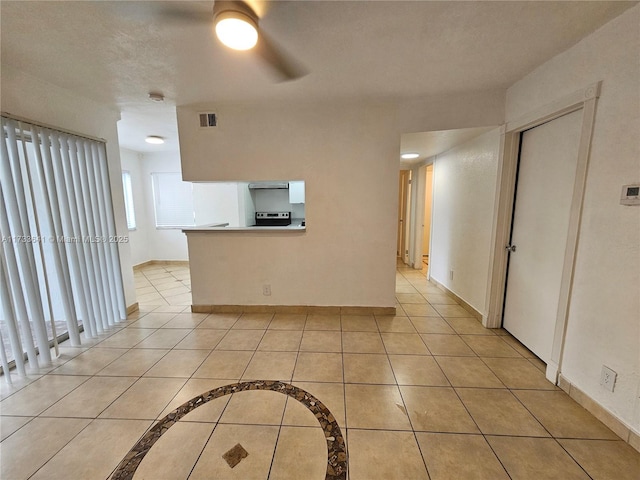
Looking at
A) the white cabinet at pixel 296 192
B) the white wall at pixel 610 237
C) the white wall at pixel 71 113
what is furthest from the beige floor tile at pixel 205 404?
the white cabinet at pixel 296 192

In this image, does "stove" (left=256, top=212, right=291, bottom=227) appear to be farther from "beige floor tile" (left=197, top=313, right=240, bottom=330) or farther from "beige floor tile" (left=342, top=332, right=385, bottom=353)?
"beige floor tile" (left=342, top=332, right=385, bottom=353)

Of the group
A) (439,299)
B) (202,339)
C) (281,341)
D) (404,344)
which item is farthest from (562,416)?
(202,339)

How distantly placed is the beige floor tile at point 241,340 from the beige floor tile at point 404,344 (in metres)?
1.27

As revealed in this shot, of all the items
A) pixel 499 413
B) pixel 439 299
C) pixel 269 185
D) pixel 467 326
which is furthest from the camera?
pixel 269 185

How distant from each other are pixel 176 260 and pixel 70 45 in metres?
4.80

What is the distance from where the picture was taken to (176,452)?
1386mm

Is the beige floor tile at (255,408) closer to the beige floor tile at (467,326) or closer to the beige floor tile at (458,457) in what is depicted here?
the beige floor tile at (458,457)

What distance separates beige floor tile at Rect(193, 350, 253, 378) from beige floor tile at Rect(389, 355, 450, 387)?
4.16 ft

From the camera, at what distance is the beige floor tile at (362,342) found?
2346mm

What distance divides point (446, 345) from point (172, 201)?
19.2 ft

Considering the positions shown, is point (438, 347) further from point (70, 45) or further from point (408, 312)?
point (70, 45)

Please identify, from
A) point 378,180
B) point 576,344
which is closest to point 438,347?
point 576,344

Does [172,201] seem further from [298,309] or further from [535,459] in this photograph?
[535,459]

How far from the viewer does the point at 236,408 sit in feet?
5.52
